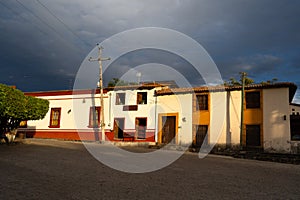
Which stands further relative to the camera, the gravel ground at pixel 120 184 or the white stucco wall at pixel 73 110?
the white stucco wall at pixel 73 110

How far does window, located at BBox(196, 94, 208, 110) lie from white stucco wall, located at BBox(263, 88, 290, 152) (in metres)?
4.16

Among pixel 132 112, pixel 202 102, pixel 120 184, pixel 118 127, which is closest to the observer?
pixel 120 184

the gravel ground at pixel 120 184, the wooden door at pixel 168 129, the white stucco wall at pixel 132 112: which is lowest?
the gravel ground at pixel 120 184

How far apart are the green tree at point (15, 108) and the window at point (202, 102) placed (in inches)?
440

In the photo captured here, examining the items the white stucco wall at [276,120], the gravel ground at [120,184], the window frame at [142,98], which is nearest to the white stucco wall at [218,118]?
the white stucco wall at [276,120]

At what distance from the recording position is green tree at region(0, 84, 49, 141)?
11.8 m

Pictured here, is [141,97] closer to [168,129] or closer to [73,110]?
[168,129]

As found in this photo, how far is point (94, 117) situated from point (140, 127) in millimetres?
4440

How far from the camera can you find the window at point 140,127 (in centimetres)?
2178

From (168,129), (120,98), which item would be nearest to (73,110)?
(120,98)

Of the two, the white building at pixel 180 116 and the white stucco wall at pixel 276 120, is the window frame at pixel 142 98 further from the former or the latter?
the white stucco wall at pixel 276 120

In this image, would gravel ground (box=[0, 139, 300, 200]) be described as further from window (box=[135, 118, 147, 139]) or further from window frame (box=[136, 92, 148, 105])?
window frame (box=[136, 92, 148, 105])

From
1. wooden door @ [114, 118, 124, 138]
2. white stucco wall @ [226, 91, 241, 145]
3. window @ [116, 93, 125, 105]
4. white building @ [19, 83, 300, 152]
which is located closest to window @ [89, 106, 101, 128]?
white building @ [19, 83, 300, 152]

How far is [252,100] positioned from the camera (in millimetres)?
18000
